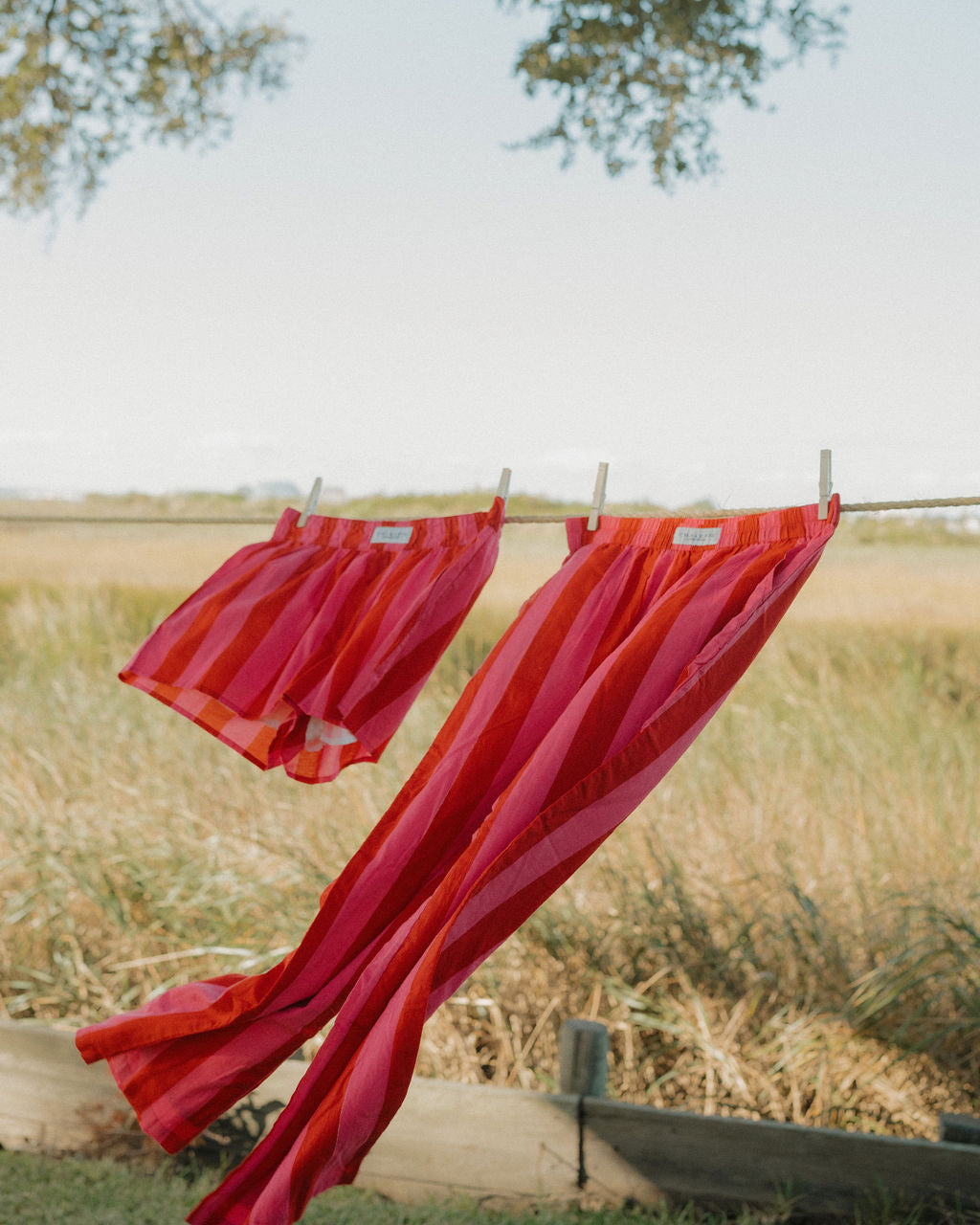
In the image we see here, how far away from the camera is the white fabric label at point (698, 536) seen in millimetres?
1285

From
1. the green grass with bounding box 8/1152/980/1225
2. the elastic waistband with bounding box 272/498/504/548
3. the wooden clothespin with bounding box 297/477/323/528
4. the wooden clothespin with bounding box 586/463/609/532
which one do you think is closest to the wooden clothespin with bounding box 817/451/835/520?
the wooden clothespin with bounding box 586/463/609/532

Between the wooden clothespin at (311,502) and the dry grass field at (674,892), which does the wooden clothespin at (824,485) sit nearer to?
the wooden clothespin at (311,502)

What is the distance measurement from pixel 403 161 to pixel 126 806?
5.43 metres

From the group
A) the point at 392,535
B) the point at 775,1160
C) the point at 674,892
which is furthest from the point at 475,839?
the point at 674,892

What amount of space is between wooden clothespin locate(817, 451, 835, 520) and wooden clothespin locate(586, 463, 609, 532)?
12.4 inches

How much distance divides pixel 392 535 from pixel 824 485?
2.34ft

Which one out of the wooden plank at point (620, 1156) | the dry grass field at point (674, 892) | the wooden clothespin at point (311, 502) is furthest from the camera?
the dry grass field at point (674, 892)

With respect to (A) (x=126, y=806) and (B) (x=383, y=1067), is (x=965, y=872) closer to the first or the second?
(B) (x=383, y=1067)

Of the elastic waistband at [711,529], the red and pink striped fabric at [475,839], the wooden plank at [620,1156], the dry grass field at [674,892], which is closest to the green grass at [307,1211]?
the wooden plank at [620,1156]

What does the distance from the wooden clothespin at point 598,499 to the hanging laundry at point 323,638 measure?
16cm

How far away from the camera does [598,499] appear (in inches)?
56.7

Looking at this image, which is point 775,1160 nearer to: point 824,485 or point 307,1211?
point 307,1211

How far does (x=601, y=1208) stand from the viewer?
1.72 meters

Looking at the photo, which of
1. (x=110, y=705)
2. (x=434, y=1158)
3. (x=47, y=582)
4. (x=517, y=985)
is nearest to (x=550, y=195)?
(x=47, y=582)
